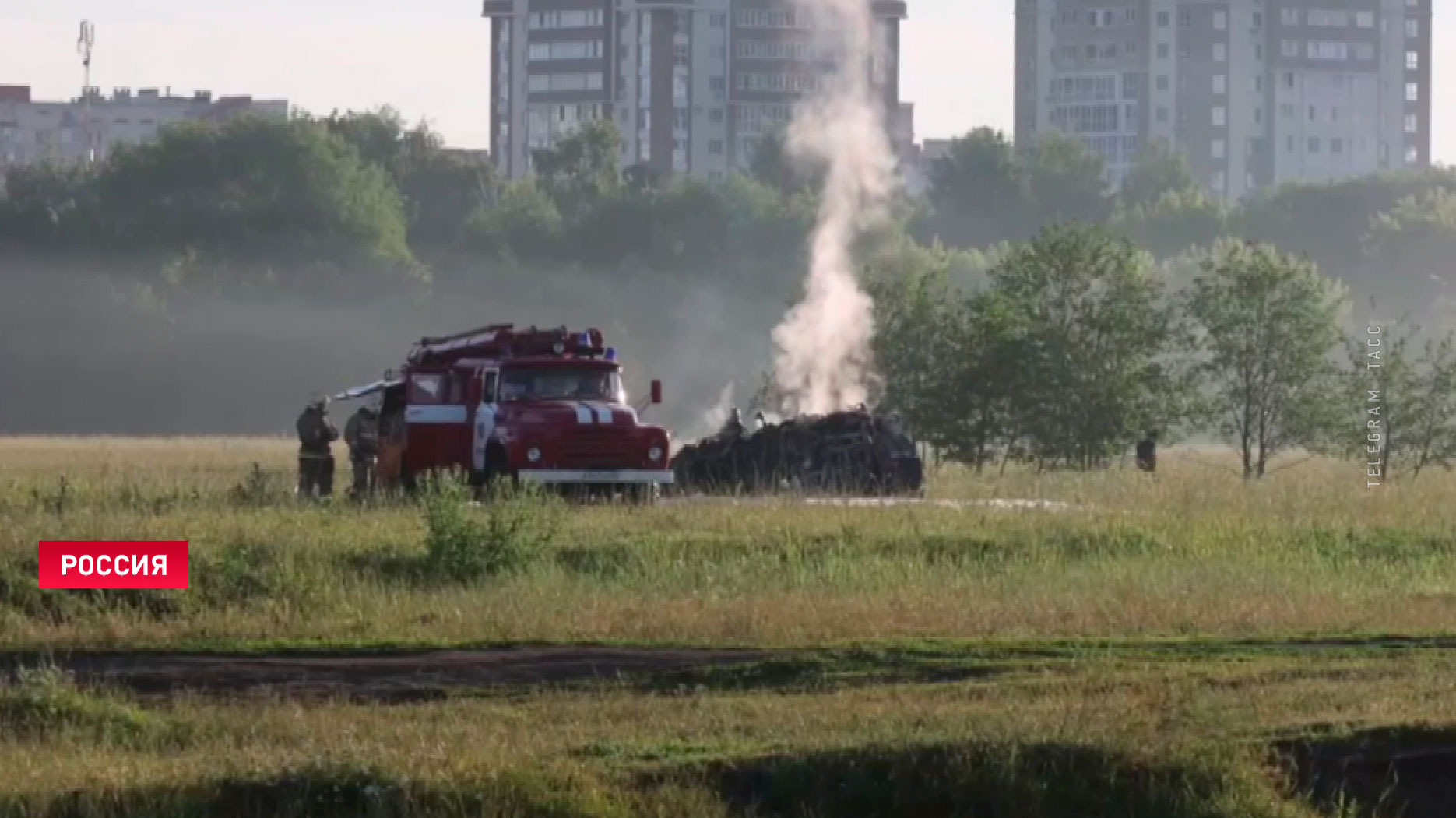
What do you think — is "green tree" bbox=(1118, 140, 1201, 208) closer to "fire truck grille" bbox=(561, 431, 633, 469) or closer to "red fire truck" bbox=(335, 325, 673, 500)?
"red fire truck" bbox=(335, 325, 673, 500)

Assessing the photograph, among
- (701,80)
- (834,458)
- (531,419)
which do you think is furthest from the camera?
(701,80)

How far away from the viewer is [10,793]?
48.0 feet

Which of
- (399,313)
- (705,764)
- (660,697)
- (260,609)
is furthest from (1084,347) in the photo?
(399,313)

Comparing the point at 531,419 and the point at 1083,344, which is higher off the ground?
the point at 1083,344

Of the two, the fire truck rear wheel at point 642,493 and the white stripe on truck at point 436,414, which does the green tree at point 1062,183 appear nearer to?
the white stripe on truck at point 436,414

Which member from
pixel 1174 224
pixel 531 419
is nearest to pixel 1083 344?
pixel 531 419

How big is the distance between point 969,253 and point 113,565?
318ft

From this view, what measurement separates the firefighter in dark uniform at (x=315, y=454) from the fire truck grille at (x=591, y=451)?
5.00m

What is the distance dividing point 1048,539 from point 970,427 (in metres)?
21.8

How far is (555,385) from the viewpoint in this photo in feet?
121

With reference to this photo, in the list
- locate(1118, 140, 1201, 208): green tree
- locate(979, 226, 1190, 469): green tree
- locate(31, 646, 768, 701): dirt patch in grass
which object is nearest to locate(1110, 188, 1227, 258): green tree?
locate(1118, 140, 1201, 208): green tree

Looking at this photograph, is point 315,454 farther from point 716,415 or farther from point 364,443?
point 716,415

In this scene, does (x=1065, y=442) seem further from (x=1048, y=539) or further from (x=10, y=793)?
(x=10, y=793)

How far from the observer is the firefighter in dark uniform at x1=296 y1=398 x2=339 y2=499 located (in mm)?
39781
